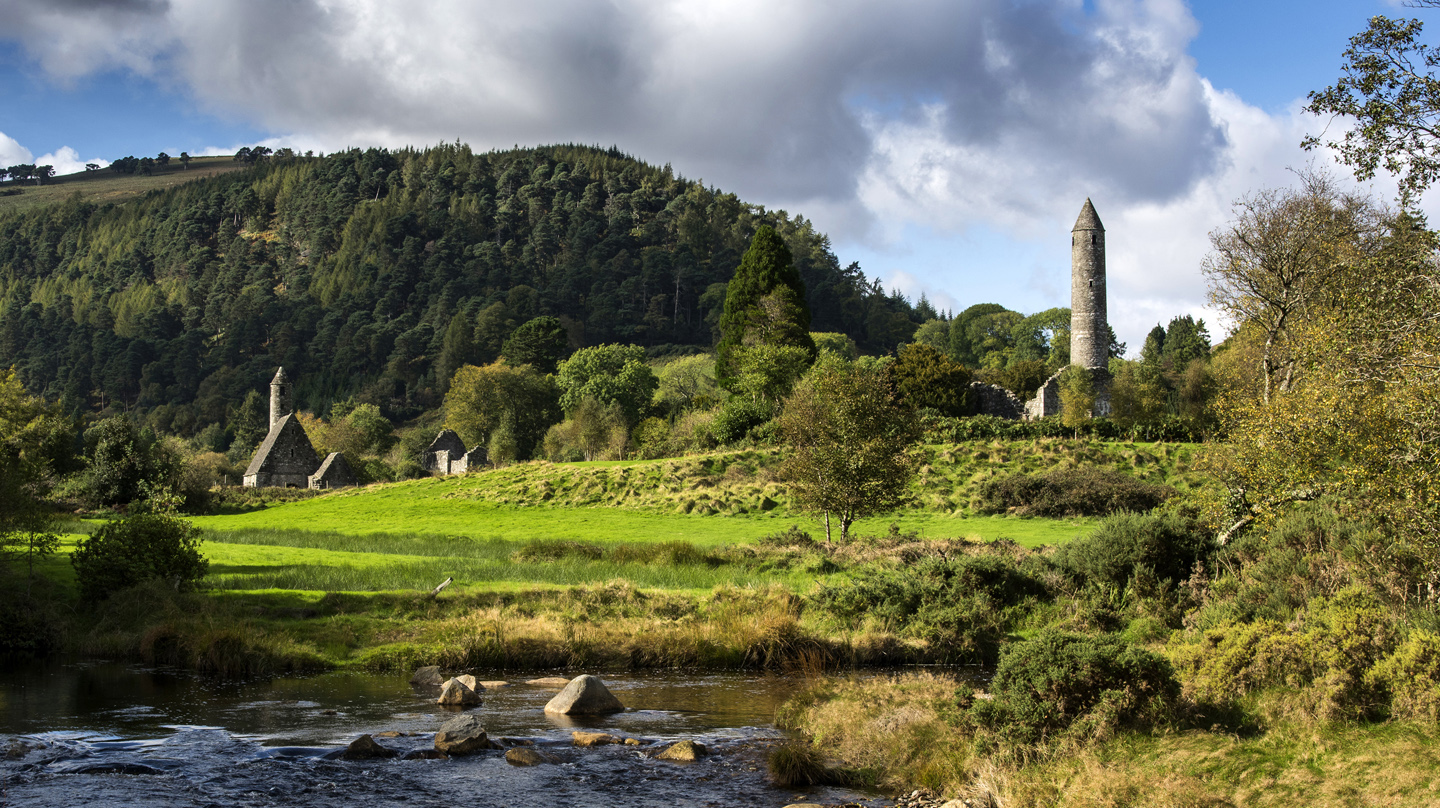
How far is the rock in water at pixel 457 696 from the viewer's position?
17703 millimetres

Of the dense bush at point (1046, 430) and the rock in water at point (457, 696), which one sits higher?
the dense bush at point (1046, 430)

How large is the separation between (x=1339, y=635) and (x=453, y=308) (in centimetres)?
16563

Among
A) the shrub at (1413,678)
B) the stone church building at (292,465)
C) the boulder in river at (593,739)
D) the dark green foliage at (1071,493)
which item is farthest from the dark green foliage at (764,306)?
the shrub at (1413,678)

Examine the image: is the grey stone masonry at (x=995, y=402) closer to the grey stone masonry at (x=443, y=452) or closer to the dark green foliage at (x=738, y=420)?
the dark green foliage at (x=738, y=420)

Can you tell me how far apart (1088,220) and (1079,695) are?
3089 inches

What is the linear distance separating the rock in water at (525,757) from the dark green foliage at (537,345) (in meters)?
111

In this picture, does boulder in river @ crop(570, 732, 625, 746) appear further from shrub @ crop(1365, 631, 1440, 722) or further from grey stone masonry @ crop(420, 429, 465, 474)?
grey stone masonry @ crop(420, 429, 465, 474)

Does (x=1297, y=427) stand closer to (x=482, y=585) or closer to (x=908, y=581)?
(x=908, y=581)

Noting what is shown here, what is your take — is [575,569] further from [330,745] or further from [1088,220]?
[1088,220]

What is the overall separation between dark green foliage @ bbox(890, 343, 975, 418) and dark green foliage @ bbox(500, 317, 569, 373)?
59.8 metres

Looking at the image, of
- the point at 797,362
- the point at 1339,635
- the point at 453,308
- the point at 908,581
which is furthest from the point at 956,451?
the point at 453,308

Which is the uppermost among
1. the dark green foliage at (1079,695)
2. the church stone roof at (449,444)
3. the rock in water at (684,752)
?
the church stone roof at (449,444)

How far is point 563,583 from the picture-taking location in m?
28.4

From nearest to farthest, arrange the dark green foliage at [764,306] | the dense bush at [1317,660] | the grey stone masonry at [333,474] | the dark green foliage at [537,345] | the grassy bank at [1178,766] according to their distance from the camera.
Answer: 1. the grassy bank at [1178,766]
2. the dense bush at [1317,660]
3. the grey stone masonry at [333,474]
4. the dark green foliage at [764,306]
5. the dark green foliage at [537,345]
